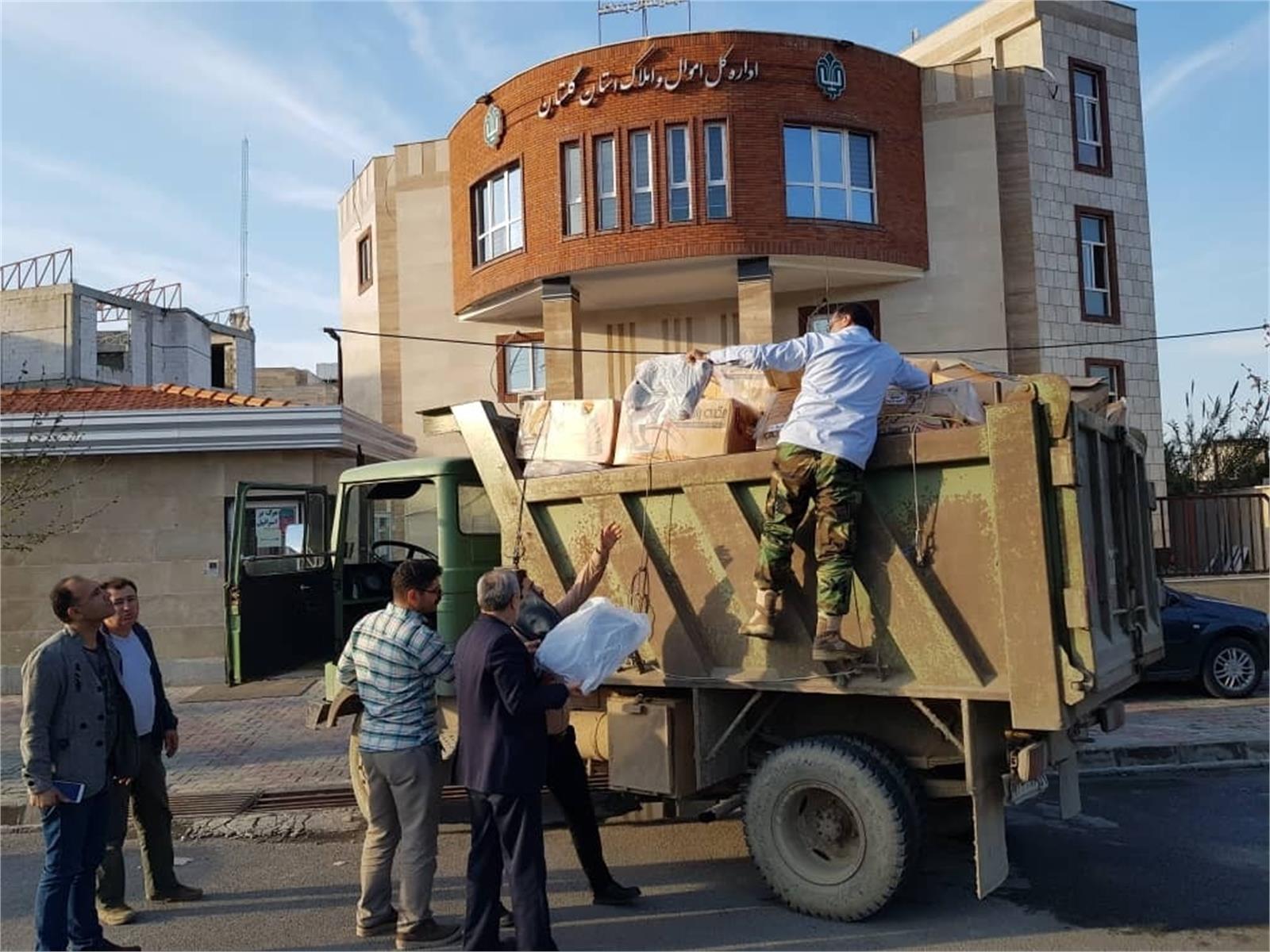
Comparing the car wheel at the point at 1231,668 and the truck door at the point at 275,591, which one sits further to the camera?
the car wheel at the point at 1231,668

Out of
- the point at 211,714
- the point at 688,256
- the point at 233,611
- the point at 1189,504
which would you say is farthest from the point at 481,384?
the point at 233,611

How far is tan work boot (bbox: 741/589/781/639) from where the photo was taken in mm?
4801

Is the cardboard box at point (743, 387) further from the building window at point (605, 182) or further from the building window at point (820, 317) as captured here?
the building window at point (605, 182)

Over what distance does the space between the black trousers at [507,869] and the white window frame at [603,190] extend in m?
16.2

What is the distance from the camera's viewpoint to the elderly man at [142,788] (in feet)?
17.2

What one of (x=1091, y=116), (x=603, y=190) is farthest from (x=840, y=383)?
(x=1091, y=116)

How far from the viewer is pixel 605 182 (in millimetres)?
19656

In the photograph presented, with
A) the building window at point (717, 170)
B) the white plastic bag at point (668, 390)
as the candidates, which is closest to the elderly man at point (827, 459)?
the white plastic bag at point (668, 390)

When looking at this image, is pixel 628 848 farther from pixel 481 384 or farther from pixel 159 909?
pixel 481 384

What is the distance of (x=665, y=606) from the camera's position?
5246 millimetres

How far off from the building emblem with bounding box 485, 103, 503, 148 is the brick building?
7 centimetres

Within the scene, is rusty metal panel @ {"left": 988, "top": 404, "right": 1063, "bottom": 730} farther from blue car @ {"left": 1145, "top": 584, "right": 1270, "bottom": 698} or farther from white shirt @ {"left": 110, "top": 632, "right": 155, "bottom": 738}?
blue car @ {"left": 1145, "top": 584, "right": 1270, "bottom": 698}

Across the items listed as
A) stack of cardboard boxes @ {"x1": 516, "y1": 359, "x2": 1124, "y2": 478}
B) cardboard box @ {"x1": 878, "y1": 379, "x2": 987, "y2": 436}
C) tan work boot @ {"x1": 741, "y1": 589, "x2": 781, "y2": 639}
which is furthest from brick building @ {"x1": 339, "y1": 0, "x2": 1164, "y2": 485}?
tan work boot @ {"x1": 741, "y1": 589, "x2": 781, "y2": 639}

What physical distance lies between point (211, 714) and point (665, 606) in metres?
7.89
